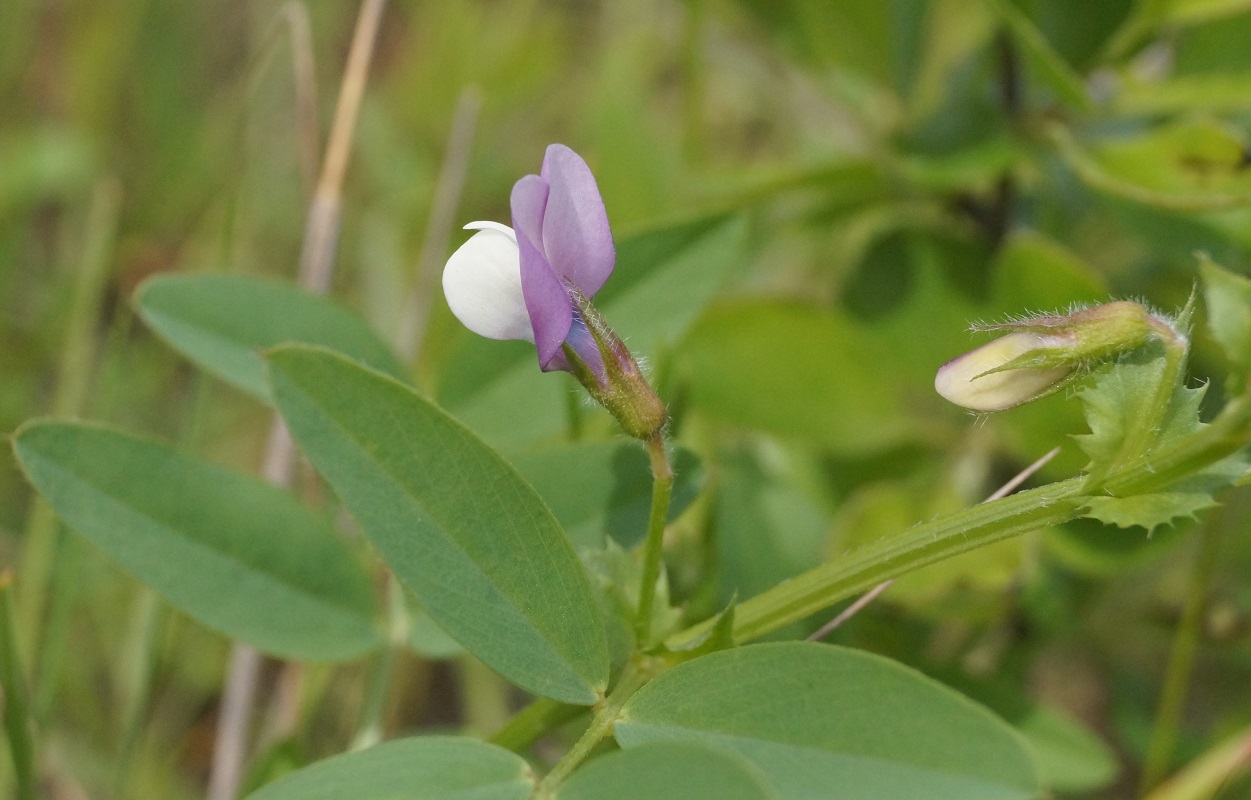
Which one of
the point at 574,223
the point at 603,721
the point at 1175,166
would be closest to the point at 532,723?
the point at 603,721

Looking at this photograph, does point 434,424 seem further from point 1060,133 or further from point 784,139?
point 784,139

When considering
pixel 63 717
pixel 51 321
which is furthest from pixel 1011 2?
pixel 51 321

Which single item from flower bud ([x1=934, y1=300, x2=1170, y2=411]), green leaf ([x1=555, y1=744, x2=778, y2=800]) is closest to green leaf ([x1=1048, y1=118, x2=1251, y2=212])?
flower bud ([x1=934, y1=300, x2=1170, y2=411])

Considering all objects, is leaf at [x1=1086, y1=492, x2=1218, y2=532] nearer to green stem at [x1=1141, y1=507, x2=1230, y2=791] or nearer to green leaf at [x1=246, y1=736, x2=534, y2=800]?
green leaf at [x1=246, y1=736, x2=534, y2=800]

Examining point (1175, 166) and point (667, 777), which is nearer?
point (667, 777)

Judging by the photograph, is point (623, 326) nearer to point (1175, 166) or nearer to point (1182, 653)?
point (1175, 166)

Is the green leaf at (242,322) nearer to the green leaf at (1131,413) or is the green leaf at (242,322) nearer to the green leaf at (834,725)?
the green leaf at (834,725)
